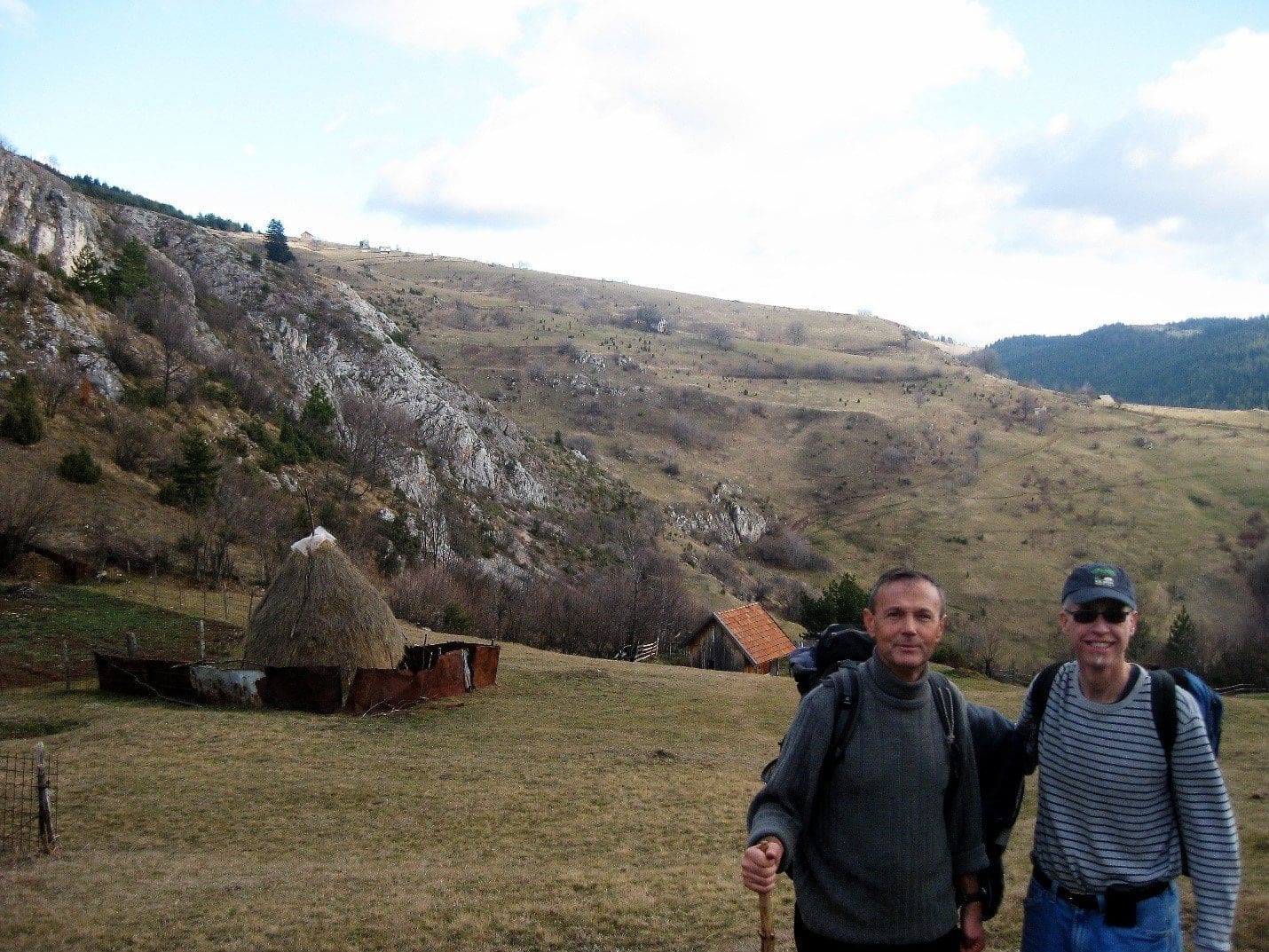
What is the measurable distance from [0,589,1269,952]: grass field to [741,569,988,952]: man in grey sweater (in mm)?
3875

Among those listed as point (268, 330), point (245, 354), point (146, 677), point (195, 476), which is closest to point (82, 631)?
point (146, 677)

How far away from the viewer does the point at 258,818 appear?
10492 mm

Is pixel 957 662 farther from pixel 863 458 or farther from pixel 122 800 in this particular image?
pixel 863 458

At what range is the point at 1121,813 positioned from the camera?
9.98 ft

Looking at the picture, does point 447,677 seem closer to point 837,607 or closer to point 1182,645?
point 837,607

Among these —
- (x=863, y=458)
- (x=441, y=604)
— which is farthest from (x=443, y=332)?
(x=441, y=604)

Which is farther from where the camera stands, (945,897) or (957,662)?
(957,662)

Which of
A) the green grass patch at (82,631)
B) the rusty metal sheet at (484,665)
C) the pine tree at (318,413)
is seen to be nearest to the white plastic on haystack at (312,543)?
the green grass patch at (82,631)

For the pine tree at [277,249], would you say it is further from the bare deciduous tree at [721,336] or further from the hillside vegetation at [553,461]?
the bare deciduous tree at [721,336]

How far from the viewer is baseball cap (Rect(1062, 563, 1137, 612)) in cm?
314

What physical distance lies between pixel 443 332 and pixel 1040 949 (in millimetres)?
93110

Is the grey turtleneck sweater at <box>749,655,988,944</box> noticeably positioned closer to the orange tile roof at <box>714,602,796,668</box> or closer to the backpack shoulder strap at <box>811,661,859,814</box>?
the backpack shoulder strap at <box>811,661,859,814</box>

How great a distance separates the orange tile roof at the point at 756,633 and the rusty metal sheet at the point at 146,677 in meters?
20.1

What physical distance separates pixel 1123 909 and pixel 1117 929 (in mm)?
76
